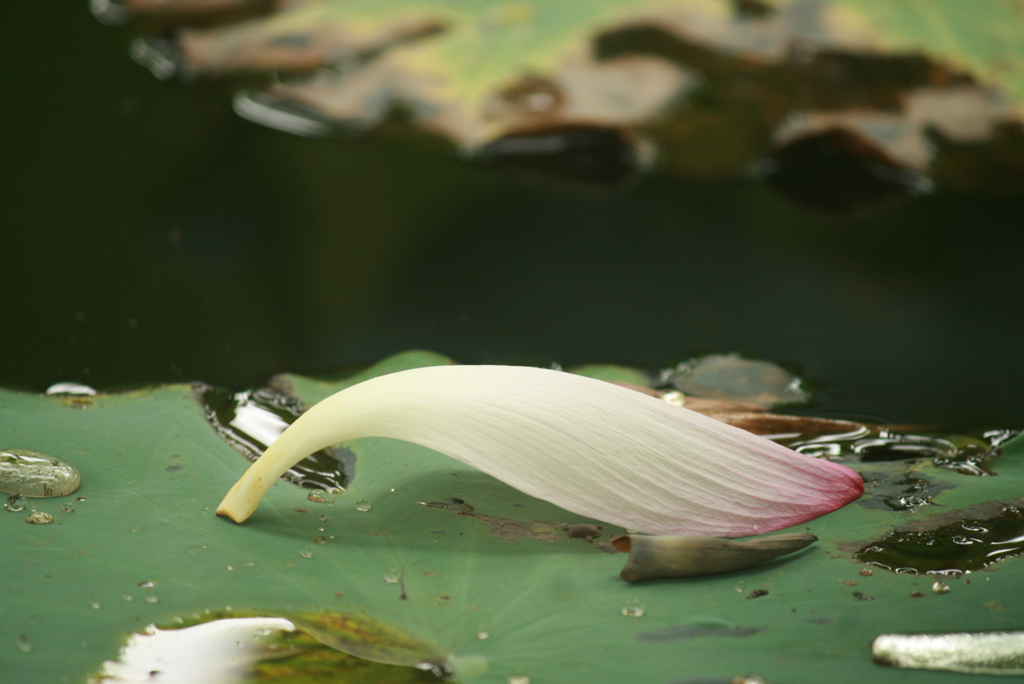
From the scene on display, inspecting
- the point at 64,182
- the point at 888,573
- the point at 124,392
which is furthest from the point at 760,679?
the point at 64,182

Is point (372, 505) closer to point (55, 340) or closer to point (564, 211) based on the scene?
point (55, 340)

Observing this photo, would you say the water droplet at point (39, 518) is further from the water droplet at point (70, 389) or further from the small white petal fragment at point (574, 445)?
the water droplet at point (70, 389)

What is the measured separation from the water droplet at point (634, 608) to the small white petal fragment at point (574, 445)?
0.07 m

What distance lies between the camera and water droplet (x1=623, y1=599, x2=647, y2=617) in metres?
0.55

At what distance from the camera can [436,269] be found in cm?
133

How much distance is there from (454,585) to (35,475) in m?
0.35

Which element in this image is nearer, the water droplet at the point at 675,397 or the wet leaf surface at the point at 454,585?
the wet leaf surface at the point at 454,585

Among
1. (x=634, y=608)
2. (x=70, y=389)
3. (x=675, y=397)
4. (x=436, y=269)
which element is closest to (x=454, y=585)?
(x=634, y=608)

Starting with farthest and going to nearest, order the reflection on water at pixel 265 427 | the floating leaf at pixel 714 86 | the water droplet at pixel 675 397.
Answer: the floating leaf at pixel 714 86 < the water droplet at pixel 675 397 < the reflection on water at pixel 265 427

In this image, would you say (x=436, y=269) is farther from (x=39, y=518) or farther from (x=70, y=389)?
(x=39, y=518)

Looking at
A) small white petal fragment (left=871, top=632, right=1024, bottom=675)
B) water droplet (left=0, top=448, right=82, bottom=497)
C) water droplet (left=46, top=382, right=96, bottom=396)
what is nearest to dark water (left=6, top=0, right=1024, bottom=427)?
water droplet (left=46, top=382, right=96, bottom=396)

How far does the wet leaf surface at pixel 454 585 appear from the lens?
506 mm

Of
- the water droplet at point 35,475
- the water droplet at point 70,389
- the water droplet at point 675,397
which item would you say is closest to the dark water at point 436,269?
the water droplet at point 70,389

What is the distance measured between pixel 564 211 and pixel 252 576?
3.45 ft
